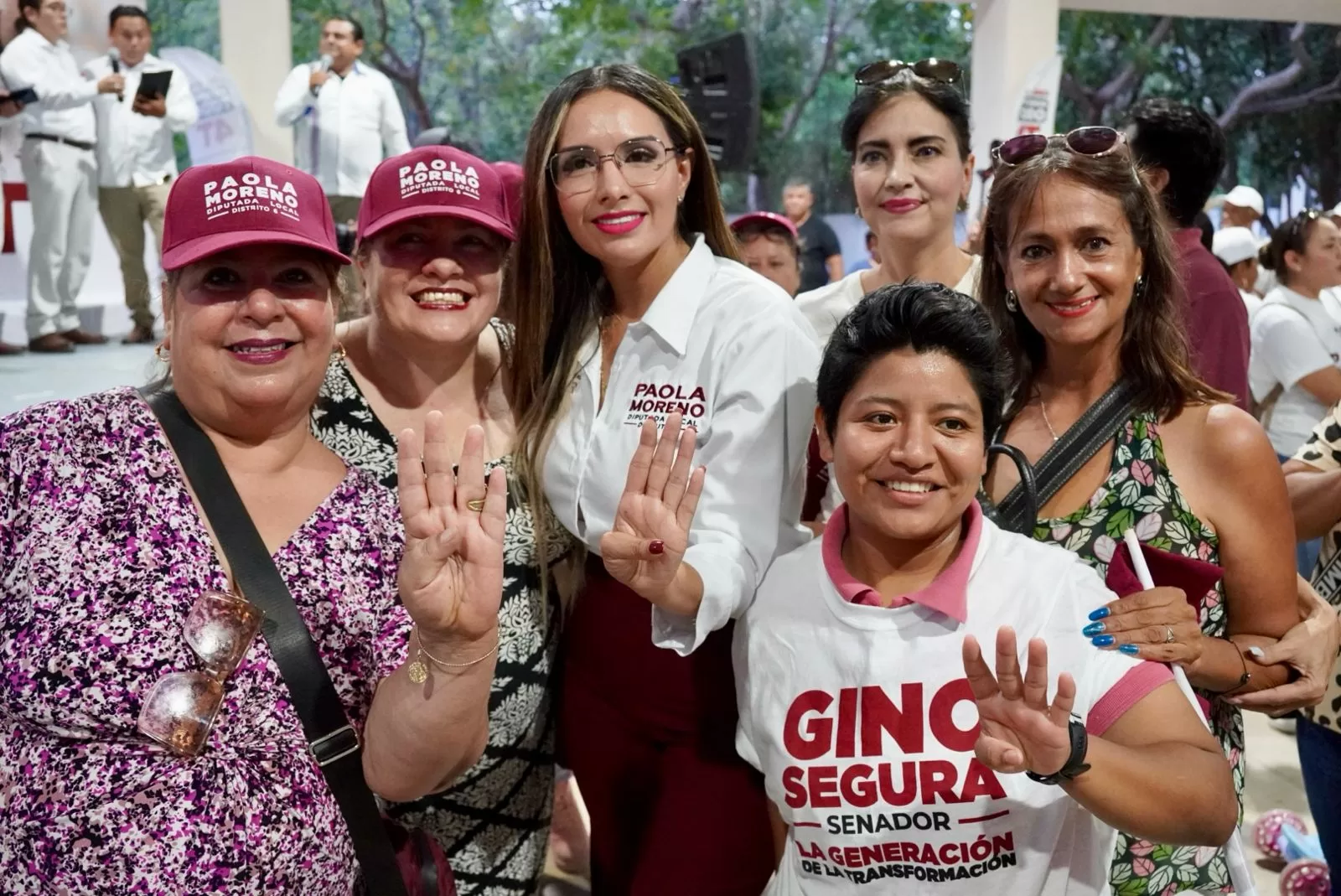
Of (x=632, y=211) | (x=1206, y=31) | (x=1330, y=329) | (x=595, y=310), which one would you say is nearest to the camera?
(x=632, y=211)

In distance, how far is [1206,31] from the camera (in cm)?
1426

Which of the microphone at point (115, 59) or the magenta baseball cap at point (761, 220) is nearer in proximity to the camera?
the magenta baseball cap at point (761, 220)

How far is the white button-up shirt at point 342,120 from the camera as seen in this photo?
8.48m


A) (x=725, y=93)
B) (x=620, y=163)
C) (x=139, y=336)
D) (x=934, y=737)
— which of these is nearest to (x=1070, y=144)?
(x=620, y=163)

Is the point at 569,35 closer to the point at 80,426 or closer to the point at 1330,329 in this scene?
the point at 1330,329

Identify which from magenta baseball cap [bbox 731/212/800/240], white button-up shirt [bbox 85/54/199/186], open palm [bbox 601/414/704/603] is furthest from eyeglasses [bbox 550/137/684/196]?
white button-up shirt [bbox 85/54/199/186]

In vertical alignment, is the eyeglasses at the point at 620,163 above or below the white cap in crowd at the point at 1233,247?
above

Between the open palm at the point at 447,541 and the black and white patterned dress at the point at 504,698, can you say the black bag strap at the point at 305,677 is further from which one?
the black and white patterned dress at the point at 504,698

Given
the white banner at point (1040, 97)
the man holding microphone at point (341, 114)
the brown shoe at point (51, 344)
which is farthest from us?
the white banner at point (1040, 97)

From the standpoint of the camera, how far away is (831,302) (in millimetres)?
2906

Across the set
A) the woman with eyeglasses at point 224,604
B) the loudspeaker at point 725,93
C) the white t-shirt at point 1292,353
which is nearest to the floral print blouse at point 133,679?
the woman with eyeglasses at point 224,604

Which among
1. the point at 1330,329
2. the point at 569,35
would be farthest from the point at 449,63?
the point at 1330,329

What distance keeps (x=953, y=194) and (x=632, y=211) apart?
38.8 inches

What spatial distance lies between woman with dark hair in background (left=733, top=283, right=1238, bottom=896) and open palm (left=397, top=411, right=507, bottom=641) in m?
0.46
